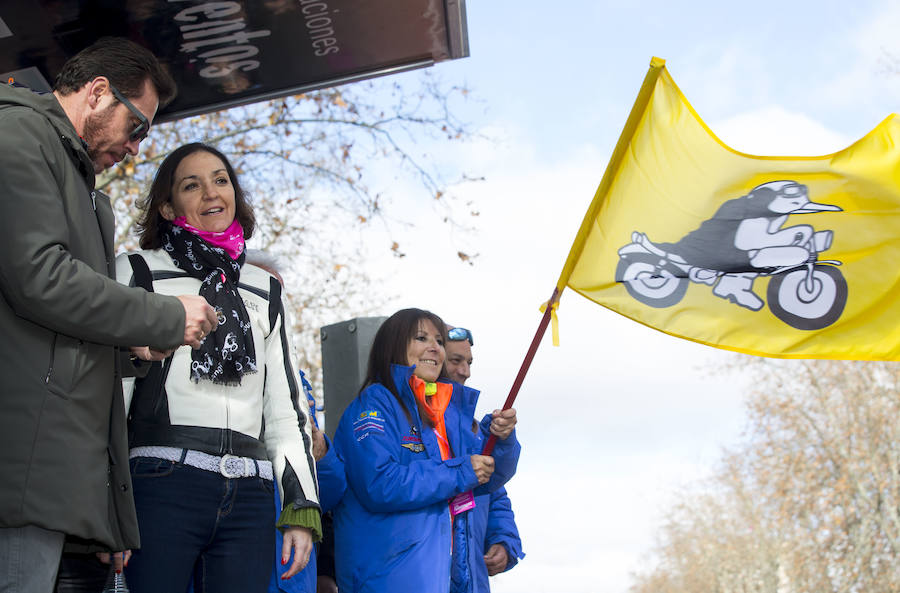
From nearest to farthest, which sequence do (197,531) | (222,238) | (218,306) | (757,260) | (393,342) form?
(197,531) < (218,306) < (222,238) < (757,260) < (393,342)

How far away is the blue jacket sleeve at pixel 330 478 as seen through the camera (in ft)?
14.6

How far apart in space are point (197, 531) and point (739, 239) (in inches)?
115

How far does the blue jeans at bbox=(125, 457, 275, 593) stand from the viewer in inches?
114

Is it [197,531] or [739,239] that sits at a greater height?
[739,239]

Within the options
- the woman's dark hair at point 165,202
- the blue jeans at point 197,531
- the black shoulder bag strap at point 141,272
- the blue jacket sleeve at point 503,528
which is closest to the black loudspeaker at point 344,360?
the blue jacket sleeve at point 503,528

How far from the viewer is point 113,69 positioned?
111 inches

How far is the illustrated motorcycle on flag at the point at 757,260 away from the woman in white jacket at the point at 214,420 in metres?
1.93

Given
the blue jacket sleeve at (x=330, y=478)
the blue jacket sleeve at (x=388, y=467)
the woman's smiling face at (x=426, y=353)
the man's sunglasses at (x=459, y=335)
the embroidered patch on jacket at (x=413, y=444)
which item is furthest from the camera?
the man's sunglasses at (x=459, y=335)

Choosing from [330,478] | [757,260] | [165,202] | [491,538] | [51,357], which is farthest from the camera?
[491,538]

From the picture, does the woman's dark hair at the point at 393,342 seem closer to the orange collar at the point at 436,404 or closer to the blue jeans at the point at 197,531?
the orange collar at the point at 436,404

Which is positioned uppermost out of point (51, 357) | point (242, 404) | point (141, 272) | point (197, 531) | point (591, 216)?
point (591, 216)

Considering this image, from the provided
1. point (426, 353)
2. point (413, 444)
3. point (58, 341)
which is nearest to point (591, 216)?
point (426, 353)

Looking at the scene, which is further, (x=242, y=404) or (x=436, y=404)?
(x=436, y=404)

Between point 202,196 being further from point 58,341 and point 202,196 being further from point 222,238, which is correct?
point 58,341
